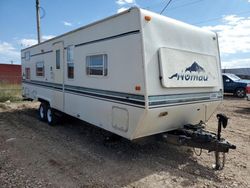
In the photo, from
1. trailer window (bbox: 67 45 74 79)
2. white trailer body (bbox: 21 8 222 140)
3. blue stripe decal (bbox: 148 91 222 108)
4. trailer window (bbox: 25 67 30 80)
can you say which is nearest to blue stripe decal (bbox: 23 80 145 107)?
white trailer body (bbox: 21 8 222 140)

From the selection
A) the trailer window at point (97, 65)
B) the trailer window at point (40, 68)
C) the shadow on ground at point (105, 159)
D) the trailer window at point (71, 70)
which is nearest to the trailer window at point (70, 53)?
the trailer window at point (71, 70)

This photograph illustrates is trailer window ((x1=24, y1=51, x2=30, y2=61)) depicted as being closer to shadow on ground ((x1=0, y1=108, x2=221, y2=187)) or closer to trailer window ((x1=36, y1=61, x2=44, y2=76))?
trailer window ((x1=36, y1=61, x2=44, y2=76))

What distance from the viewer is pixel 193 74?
522 cm

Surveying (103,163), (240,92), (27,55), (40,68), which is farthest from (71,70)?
(240,92)

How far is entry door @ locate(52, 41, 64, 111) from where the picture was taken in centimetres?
739

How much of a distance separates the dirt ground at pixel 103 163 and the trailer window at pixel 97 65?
1.76 meters

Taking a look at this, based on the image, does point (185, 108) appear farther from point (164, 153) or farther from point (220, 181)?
point (220, 181)

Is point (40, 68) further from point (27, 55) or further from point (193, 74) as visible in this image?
point (193, 74)

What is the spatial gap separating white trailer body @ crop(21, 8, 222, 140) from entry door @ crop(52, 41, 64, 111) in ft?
1.55

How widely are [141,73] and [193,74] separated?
4.84 feet

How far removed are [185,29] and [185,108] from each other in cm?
170

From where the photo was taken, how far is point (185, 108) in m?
5.29

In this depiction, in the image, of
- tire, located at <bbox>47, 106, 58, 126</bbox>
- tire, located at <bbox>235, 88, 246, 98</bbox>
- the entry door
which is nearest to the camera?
the entry door

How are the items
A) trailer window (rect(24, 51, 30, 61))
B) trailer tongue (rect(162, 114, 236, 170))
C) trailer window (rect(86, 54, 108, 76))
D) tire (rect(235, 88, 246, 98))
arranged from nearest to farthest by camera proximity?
1. trailer tongue (rect(162, 114, 236, 170))
2. trailer window (rect(86, 54, 108, 76))
3. trailer window (rect(24, 51, 30, 61))
4. tire (rect(235, 88, 246, 98))
